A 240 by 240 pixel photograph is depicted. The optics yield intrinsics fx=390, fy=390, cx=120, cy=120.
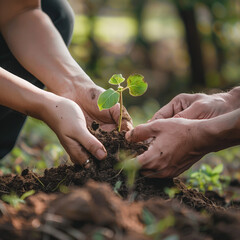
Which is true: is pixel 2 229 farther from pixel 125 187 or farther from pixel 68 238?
pixel 125 187

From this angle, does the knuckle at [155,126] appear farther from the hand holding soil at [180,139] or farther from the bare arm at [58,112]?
the bare arm at [58,112]

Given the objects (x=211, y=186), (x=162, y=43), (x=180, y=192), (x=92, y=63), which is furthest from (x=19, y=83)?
(x=162, y=43)

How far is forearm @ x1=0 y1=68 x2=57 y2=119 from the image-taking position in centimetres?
213

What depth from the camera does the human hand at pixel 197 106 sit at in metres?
2.49

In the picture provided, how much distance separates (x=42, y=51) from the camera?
104 inches

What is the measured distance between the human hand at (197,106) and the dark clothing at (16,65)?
1.04m

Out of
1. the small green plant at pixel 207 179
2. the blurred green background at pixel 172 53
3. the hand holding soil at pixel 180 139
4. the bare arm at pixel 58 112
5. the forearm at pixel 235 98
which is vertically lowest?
the blurred green background at pixel 172 53

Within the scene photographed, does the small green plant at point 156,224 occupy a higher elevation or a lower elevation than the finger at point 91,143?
higher

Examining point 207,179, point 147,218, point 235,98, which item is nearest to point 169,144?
point 207,179

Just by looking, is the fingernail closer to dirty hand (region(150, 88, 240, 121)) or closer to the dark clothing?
dirty hand (region(150, 88, 240, 121))

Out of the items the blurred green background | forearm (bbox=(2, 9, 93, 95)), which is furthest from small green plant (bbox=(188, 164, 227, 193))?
the blurred green background

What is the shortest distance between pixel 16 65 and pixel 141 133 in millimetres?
1206

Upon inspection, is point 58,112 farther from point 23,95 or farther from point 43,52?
point 43,52

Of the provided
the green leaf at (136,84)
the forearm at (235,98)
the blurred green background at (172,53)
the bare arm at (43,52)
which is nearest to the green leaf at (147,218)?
the green leaf at (136,84)
